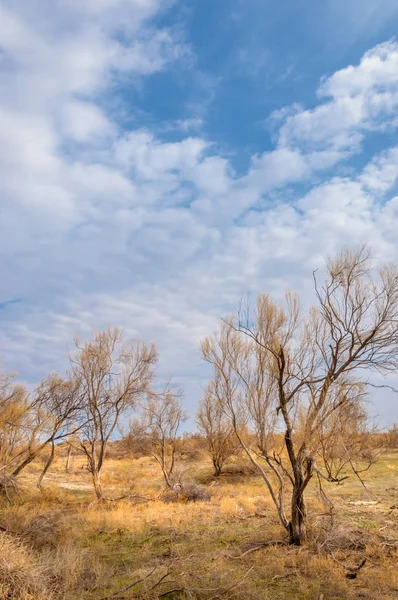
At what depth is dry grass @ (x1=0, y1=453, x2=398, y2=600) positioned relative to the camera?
7.09 metres

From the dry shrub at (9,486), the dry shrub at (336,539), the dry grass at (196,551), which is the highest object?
the dry shrub at (9,486)

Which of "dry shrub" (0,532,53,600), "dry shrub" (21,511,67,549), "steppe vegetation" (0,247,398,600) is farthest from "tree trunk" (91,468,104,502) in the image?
"dry shrub" (0,532,53,600)

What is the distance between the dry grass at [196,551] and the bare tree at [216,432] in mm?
8289

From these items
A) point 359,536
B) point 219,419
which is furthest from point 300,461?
point 219,419

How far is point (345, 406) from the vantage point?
31.7 ft

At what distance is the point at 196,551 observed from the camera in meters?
9.81

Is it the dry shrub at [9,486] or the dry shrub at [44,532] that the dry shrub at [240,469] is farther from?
the dry shrub at [44,532]

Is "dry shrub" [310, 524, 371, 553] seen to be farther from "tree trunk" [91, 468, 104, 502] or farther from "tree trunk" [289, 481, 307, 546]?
"tree trunk" [91, 468, 104, 502]

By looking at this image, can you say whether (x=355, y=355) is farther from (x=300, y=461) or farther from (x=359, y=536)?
(x=359, y=536)

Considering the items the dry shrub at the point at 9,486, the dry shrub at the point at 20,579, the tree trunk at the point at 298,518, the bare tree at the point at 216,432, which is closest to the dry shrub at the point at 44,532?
the dry shrub at the point at 20,579

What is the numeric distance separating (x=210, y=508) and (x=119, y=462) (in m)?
22.9

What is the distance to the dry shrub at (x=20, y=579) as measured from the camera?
21.0 ft

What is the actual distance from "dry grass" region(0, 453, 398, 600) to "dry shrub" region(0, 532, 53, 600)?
0.06ft

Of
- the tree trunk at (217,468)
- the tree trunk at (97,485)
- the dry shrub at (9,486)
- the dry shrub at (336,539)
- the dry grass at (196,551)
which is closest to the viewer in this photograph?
the dry grass at (196,551)
